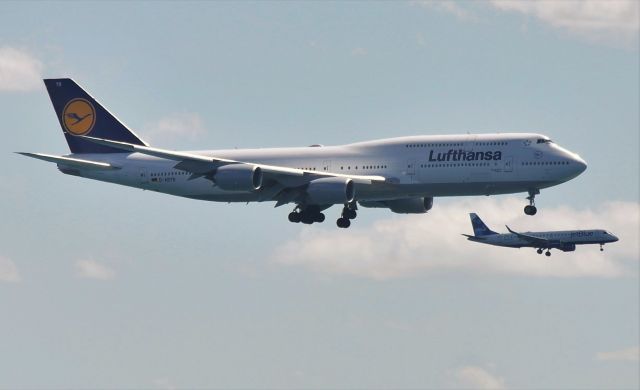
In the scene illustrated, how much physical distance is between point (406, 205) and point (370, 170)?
8.37 metres

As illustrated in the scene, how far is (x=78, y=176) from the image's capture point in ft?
312

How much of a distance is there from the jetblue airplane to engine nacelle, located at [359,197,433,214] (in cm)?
A: 416

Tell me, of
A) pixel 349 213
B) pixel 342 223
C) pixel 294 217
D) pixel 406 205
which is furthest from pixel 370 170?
pixel 406 205

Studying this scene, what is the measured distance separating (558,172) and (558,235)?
8008 cm

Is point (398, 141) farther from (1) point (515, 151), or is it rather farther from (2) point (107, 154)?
(2) point (107, 154)

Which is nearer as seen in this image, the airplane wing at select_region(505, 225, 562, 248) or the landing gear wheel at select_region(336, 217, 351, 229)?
the landing gear wheel at select_region(336, 217, 351, 229)

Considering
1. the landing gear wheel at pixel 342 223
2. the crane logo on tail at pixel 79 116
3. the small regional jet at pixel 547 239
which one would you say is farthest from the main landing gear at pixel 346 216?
the small regional jet at pixel 547 239

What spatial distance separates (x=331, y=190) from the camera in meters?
85.2

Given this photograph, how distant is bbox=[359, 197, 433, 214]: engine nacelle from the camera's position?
95125 millimetres

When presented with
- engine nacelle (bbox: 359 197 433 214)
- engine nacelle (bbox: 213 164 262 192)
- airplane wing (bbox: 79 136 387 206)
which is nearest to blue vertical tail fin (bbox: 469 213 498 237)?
engine nacelle (bbox: 359 197 433 214)

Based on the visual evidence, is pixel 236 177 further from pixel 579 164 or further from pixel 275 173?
pixel 579 164

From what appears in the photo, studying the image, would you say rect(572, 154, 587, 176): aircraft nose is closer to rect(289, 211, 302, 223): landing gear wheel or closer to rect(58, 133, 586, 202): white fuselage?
rect(58, 133, 586, 202): white fuselage

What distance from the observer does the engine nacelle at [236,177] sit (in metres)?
84.4

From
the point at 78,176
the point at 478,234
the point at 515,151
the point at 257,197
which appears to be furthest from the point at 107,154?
the point at 478,234
